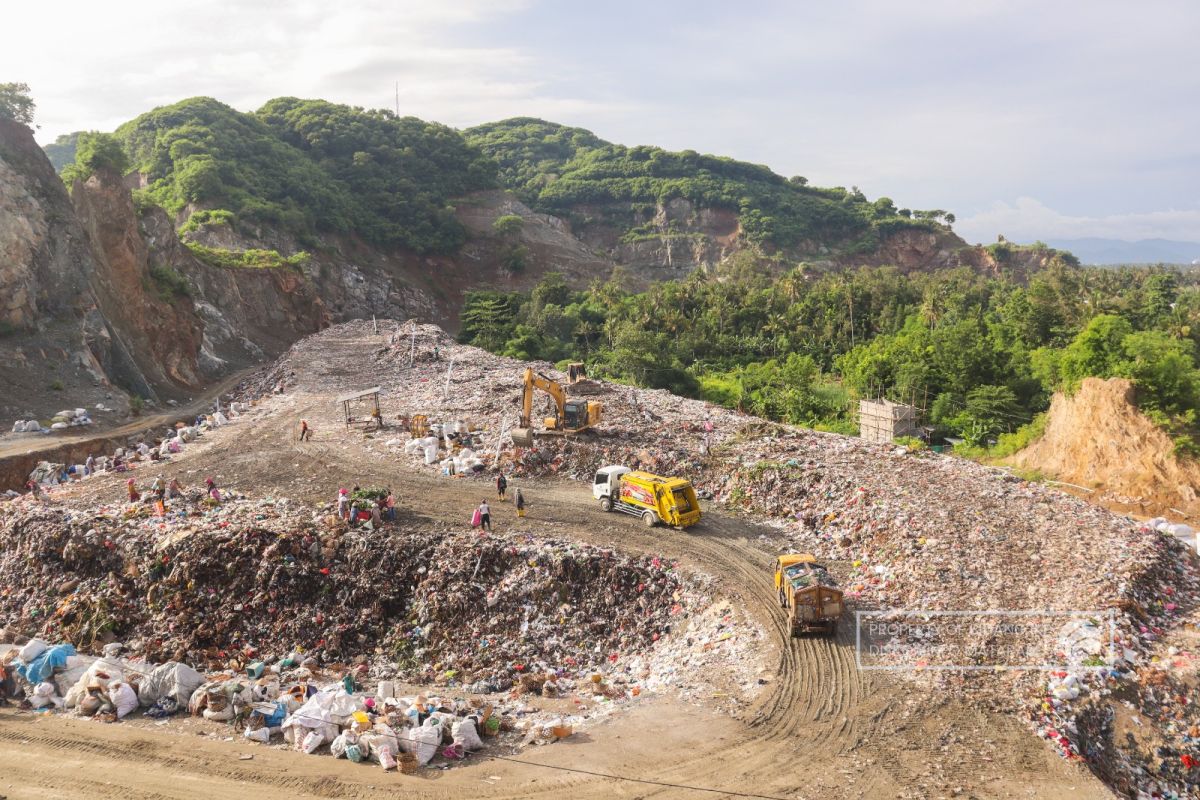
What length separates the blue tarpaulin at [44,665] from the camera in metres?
11.8

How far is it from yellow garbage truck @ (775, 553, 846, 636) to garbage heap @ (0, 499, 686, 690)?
2445 mm

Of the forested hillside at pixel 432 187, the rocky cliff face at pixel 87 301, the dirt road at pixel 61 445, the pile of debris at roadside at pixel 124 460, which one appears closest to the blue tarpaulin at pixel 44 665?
the pile of debris at roadside at pixel 124 460

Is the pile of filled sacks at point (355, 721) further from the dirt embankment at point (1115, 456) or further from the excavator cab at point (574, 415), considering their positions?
the dirt embankment at point (1115, 456)

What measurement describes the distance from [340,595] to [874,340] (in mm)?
38515

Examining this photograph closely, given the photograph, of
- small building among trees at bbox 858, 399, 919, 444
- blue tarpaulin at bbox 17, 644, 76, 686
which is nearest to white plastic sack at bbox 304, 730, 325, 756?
blue tarpaulin at bbox 17, 644, 76, 686

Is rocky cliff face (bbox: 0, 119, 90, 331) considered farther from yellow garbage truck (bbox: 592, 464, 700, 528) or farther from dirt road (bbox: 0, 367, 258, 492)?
yellow garbage truck (bbox: 592, 464, 700, 528)

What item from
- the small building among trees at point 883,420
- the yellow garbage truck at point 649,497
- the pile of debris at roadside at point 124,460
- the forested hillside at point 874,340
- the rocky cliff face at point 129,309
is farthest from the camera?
the rocky cliff face at point 129,309

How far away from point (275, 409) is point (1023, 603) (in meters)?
25.1

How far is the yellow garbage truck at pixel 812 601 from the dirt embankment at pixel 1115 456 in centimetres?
1350

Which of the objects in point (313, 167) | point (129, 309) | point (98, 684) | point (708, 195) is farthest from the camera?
point (708, 195)

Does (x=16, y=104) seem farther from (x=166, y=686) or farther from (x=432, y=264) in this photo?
(x=432, y=264)

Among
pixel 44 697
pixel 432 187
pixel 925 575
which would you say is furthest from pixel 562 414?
pixel 432 187

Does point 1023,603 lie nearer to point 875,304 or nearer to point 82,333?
point 82,333

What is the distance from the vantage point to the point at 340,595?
14.8 m
